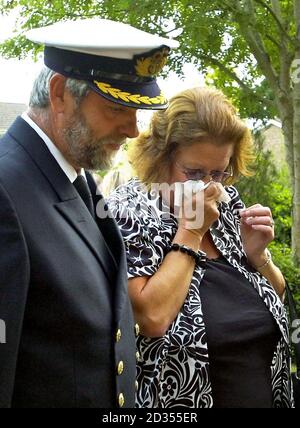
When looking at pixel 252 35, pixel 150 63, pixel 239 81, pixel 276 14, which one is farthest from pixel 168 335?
pixel 239 81

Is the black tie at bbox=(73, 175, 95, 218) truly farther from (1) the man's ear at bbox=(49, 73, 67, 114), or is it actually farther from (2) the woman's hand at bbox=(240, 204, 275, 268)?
(2) the woman's hand at bbox=(240, 204, 275, 268)

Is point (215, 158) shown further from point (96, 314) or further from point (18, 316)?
point (18, 316)

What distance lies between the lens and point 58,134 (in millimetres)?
2006

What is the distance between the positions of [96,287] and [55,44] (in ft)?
2.35

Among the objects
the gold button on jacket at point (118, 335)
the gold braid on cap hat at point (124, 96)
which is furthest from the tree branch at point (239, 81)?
the gold button on jacket at point (118, 335)

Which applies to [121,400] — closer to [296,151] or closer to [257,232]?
[257,232]

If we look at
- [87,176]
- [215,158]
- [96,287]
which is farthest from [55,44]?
[215,158]

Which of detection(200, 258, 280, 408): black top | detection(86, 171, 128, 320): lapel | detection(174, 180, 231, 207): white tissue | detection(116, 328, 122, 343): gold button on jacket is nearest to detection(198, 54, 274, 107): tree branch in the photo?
detection(174, 180, 231, 207): white tissue

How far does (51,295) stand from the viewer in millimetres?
1841

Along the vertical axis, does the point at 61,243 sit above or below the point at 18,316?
above

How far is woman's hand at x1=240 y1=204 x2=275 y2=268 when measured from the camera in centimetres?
276

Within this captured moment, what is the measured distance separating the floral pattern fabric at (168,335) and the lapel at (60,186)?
36cm

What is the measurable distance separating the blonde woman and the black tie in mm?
272

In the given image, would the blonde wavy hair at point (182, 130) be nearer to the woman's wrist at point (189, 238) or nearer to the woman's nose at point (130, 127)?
the woman's wrist at point (189, 238)
